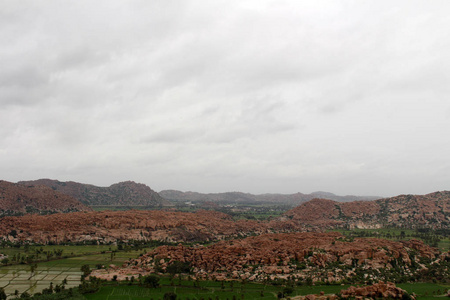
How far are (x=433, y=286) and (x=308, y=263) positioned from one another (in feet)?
99.1

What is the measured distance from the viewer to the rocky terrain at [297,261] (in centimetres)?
7862

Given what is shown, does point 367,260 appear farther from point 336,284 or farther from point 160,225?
point 160,225

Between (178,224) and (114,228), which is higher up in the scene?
(114,228)

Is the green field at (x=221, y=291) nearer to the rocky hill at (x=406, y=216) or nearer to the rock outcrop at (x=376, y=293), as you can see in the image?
the rock outcrop at (x=376, y=293)

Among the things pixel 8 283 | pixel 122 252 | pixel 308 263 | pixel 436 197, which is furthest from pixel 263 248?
pixel 436 197

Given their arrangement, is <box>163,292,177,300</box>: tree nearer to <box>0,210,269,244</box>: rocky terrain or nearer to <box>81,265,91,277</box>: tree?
<box>81,265,91,277</box>: tree

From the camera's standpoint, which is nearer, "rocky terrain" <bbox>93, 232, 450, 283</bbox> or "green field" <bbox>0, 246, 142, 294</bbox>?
"green field" <bbox>0, 246, 142, 294</bbox>

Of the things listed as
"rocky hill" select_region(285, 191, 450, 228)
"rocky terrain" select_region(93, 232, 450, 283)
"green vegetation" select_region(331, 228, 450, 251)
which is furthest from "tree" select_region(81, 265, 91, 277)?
"rocky hill" select_region(285, 191, 450, 228)

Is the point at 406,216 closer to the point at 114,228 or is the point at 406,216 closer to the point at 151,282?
the point at 151,282

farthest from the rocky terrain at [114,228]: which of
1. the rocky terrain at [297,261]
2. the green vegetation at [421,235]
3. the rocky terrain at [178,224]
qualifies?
the green vegetation at [421,235]

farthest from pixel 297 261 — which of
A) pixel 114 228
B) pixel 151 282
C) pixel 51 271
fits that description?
pixel 114 228

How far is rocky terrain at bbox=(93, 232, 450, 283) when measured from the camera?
78625 millimetres

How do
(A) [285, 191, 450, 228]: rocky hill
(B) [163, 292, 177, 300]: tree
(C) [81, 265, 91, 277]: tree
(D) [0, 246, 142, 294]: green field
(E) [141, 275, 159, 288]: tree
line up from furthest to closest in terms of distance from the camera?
(A) [285, 191, 450, 228]: rocky hill < (C) [81, 265, 91, 277]: tree < (D) [0, 246, 142, 294]: green field < (E) [141, 275, 159, 288]: tree < (B) [163, 292, 177, 300]: tree

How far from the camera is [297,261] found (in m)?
87.2
